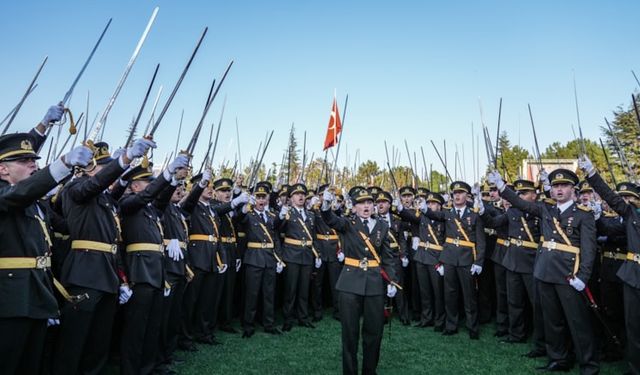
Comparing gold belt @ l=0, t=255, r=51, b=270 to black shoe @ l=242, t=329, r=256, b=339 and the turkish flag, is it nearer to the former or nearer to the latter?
black shoe @ l=242, t=329, r=256, b=339

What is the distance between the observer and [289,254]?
8.98 meters

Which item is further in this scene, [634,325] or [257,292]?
[257,292]

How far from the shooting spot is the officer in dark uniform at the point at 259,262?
8266 mm

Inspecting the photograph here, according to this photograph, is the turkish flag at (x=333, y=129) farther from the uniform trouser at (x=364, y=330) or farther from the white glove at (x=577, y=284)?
the white glove at (x=577, y=284)

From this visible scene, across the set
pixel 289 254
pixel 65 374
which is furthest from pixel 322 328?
pixel 65 374

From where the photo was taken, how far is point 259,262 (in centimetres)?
837

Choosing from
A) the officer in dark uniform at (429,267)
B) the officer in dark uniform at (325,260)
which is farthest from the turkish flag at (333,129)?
the officer in dark uniform at (429,267)

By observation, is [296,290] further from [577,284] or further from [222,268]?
[577,284]

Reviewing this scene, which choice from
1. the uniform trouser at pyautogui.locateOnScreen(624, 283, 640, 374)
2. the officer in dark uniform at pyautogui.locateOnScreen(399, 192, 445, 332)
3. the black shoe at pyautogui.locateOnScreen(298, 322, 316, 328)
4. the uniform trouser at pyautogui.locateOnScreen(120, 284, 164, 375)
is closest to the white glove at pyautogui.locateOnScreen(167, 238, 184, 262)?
the uniform trouser at pyautogui.locateOnScreen(120, 284, 164, 375)

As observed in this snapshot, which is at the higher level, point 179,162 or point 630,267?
point 179,162

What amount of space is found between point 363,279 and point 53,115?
155 inches

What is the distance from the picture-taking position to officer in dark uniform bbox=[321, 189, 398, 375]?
221 inches

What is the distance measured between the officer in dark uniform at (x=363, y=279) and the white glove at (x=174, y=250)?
2085 mm

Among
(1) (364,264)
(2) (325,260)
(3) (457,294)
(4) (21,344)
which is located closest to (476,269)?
(3) (457,294)
